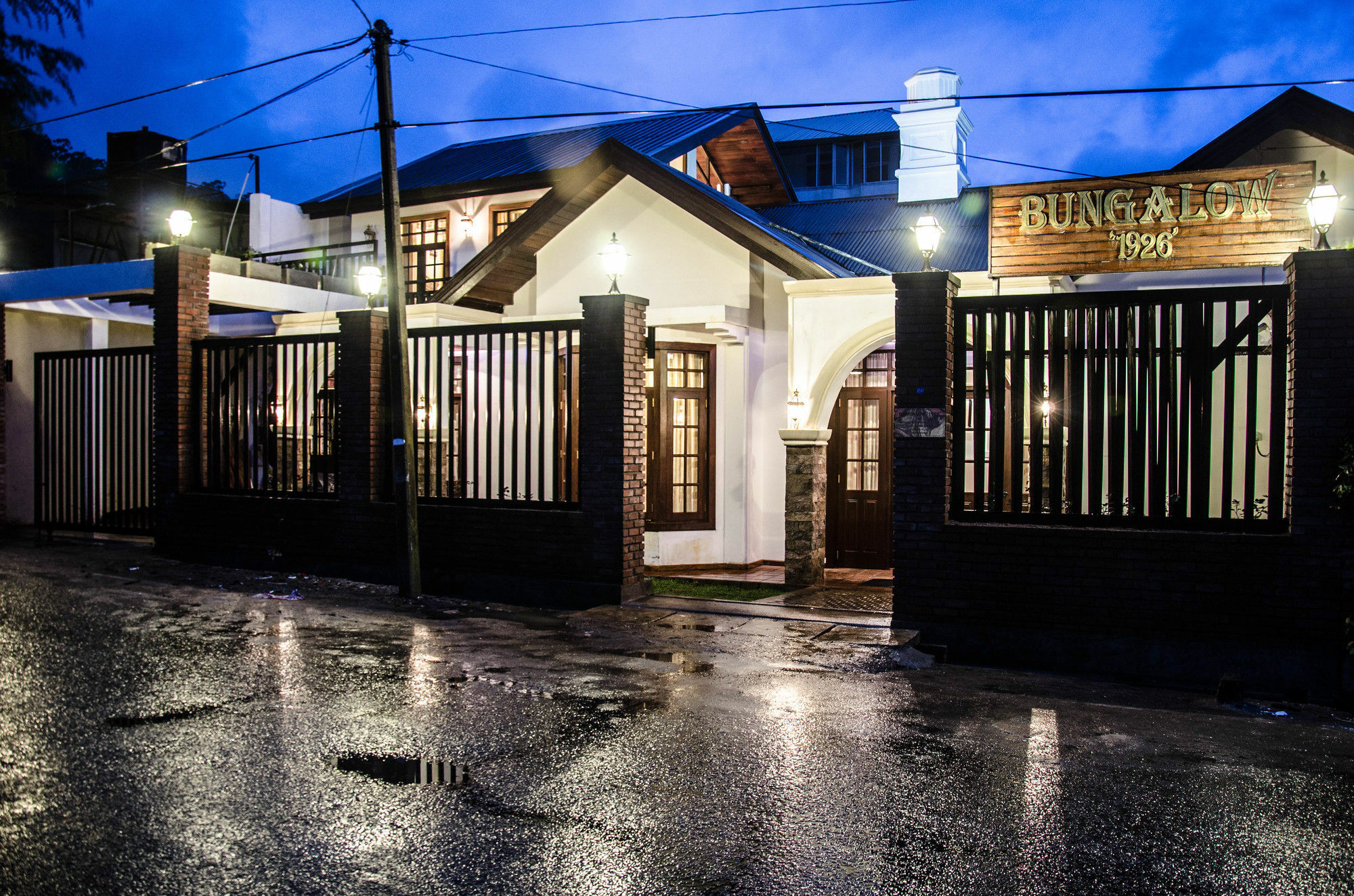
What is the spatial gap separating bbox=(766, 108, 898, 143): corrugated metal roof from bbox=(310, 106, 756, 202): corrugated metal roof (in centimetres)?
1656

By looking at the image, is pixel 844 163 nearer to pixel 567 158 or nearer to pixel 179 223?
pixel 567 158

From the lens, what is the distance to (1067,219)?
11578 millimetres

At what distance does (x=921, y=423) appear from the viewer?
28.4 ft

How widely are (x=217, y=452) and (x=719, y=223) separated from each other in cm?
717

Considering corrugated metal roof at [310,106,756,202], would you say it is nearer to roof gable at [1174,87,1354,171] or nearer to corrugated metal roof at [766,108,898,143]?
roof gable at [1174,87,1354,171]

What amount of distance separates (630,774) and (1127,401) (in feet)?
17.6

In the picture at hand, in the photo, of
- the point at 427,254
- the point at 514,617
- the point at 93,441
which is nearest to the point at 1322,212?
the point at 514,617

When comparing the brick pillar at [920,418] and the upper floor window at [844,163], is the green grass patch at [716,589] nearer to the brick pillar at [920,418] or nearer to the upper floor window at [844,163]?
the brick pillar at [920,418]

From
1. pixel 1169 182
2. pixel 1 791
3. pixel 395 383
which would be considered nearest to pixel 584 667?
pixel 1 791

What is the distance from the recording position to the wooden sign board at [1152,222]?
1081 centimetres

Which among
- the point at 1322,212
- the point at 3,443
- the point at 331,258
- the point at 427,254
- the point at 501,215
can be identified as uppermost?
the point at 501,215

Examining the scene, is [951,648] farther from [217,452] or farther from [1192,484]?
[217,452]

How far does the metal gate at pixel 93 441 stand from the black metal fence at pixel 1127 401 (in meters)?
11.5

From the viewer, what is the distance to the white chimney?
1836cm
